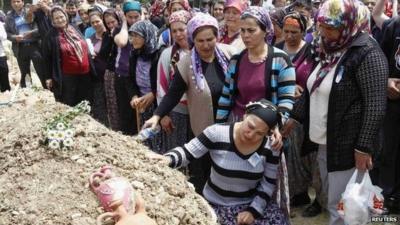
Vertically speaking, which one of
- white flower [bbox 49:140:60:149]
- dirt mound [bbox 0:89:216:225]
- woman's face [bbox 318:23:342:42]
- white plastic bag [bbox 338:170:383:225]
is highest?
woman's face [bbox 318:23:342:42]

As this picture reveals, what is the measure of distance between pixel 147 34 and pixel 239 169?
244 cm

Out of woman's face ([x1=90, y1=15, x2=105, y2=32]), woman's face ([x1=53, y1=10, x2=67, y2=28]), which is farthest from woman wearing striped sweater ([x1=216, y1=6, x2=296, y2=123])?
woman's face ([x1=53, y1=10, x2=67, y2=28])

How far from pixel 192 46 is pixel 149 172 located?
1.35m

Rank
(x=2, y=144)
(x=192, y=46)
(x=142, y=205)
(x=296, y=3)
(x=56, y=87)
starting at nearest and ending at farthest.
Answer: (x=142, y=205) < (x=2, y=144) < (x=192, y=46) < (x=296, y=3) < (x=56, y=87)

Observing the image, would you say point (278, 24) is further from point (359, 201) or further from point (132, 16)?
point (359, 201)

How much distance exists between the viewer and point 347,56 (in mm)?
2812

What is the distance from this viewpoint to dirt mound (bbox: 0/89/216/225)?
2422 millimetres

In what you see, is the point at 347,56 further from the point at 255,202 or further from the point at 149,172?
the point at 149,172

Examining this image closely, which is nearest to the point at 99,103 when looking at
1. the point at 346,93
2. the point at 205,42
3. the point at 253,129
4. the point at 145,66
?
the point at 145,66

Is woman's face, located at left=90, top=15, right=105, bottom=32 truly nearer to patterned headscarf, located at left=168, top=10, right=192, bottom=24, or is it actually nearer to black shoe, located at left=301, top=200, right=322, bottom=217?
patterned headscarf, located at left=168, top=10, right=192, bottom=24

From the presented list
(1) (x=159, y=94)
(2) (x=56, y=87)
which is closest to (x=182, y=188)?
(1) (x=159, y=94)

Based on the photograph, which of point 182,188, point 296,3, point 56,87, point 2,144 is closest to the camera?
point 182,188

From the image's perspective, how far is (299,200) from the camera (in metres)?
4.45

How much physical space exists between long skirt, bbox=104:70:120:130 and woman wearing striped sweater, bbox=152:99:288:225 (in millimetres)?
3089
